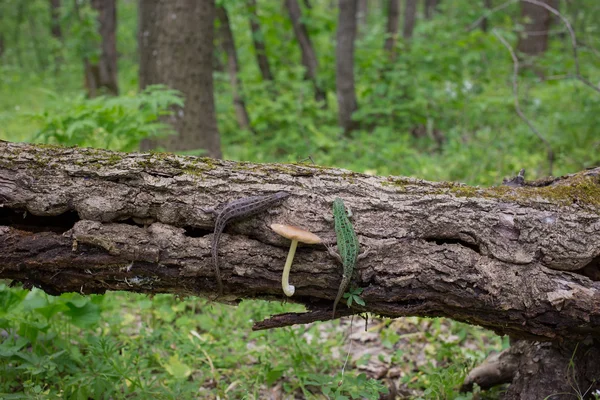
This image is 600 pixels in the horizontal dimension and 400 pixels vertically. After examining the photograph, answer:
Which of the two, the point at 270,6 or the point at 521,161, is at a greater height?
the point at 270,6

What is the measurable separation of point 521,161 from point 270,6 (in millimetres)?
6659

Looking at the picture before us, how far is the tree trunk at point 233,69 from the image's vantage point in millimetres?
10641

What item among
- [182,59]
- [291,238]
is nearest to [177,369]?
[291,238]

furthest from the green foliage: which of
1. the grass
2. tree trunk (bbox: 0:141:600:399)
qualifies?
tree trunk (bbox: 0:141:600:399)

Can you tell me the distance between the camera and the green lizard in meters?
2.50

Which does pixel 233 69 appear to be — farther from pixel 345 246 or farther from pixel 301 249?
pixel 345 246

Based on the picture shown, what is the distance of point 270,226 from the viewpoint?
263 cm

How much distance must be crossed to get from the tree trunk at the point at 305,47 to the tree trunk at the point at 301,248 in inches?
338

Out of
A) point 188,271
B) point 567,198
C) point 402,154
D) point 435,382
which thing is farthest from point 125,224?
point 402,154

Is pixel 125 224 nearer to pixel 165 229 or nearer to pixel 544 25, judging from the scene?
pixel 165 229

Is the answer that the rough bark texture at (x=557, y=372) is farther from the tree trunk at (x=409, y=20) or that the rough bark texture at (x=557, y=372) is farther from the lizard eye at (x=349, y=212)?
the tree trunk at (x=409, y=20)

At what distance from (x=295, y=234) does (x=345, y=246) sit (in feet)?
0.89

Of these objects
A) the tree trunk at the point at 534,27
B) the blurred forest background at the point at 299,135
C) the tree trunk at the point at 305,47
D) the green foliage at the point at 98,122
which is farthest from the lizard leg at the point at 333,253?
the tree trunk at the point at 534,27

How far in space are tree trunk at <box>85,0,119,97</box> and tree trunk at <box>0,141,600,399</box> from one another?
12.0m
